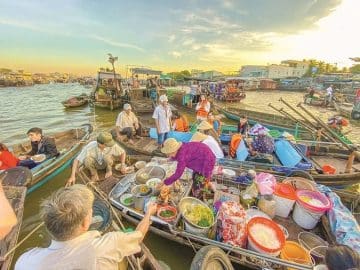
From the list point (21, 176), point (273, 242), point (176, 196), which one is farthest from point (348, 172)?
point (21, 176)

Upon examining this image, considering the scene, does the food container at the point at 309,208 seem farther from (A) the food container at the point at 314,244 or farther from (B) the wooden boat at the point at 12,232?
(B) the wooden boat at the point at 12,232

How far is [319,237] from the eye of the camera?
368cm

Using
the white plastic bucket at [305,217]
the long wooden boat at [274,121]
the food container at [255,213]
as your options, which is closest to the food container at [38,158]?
the food container at [255,213]

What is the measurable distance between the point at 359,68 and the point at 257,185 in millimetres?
73257

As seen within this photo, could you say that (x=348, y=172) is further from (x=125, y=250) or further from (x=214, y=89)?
(x=214, y=89)

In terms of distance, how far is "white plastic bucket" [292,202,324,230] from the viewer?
380cm

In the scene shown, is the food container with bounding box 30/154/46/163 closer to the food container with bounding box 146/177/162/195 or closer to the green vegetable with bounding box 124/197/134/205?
the green vegetable with bounding box 124/197/134/205

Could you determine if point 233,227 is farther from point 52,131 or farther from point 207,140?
point 52,131

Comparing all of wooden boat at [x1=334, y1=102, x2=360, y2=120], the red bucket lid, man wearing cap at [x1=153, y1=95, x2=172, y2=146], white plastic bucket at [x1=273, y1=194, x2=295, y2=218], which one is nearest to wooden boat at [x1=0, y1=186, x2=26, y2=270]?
man wearing cap at [x1=153, y1=95, x2=172, y2=146]

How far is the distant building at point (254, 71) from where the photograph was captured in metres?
67.6

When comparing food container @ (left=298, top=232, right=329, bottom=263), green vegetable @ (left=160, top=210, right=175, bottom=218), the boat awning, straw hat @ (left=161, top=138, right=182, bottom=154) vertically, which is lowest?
food container @ (left=298, top=232, right=329, bottom=263)

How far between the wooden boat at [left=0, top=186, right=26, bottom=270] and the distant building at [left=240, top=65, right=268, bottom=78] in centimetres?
7287

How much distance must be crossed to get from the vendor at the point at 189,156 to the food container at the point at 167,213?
552 millimetres

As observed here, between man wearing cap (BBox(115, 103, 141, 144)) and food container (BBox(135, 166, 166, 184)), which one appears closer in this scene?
food container (BBox(135, 166, 166, 184))
